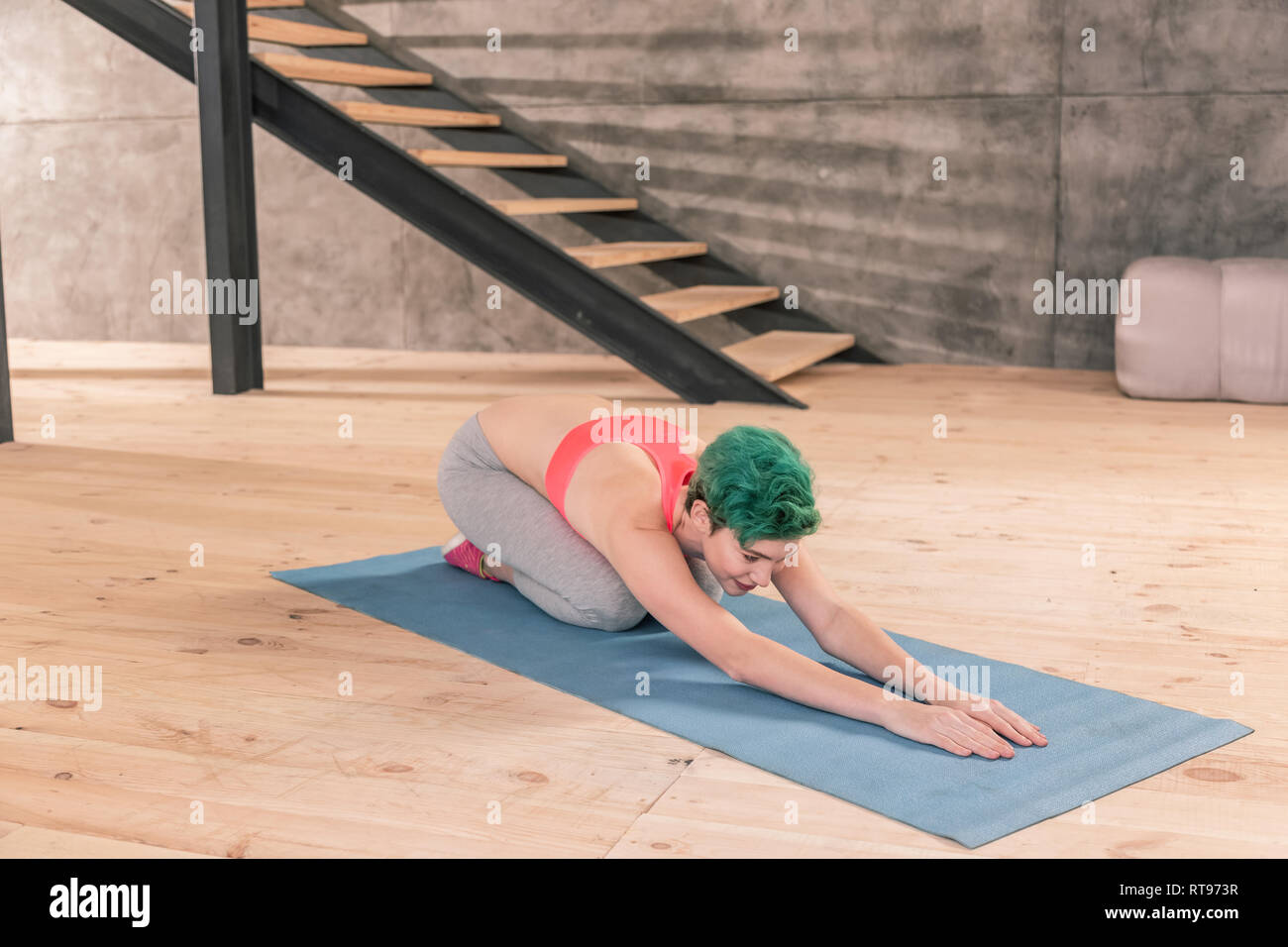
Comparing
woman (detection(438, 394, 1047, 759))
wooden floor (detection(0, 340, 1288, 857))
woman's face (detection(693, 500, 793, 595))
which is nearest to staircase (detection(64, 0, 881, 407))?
wooden floor (detection(0, 340, 1288, 857))

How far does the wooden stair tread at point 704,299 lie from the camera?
530cm

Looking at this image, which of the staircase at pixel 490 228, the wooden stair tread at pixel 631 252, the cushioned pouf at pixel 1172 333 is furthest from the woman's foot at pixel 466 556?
the cushioned pouf at pixel 1172 333

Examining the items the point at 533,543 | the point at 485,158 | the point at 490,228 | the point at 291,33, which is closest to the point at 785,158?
the point at 485,158

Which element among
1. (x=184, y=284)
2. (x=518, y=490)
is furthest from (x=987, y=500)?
(x=184, y=284)

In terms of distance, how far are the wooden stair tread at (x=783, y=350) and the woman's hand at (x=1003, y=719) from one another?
3204mm

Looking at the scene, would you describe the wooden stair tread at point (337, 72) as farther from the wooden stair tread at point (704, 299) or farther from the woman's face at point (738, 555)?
the woman's face at point (738, 555)

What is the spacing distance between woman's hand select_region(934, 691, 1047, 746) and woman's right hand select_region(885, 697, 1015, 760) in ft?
0.05

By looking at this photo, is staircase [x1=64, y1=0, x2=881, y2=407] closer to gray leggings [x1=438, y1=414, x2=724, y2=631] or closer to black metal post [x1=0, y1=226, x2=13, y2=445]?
black metal post [x1=0, y1=226, x2=13, y2=445]

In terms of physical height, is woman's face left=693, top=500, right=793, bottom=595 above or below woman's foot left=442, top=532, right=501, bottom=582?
above

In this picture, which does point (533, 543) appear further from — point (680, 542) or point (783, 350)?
point (783, 350)

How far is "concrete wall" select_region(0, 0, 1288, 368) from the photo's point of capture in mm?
5672

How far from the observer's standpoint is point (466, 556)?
2947 millimetres

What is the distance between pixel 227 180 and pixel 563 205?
1.40 meters
